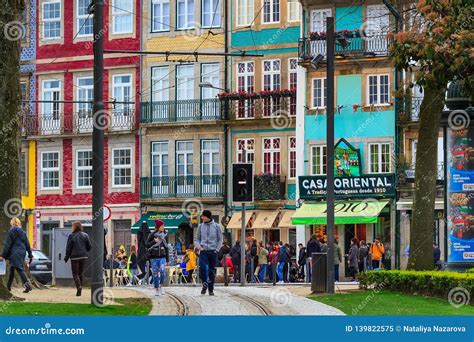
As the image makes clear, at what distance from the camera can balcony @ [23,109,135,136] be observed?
70625mm

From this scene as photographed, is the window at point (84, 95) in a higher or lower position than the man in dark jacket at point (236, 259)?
higher

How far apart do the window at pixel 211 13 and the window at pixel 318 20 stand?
587 centimetres

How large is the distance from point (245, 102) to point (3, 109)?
120 feet

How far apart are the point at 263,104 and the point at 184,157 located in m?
Result: 5.41

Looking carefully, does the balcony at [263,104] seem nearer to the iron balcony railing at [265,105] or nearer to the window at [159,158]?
the iron balcony railing at [265,105]

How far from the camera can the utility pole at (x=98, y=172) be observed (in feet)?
83.6

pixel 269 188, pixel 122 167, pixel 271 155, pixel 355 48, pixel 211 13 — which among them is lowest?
pixel 269 188

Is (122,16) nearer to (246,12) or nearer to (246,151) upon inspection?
(246,12)

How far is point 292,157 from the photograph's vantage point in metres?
66.0

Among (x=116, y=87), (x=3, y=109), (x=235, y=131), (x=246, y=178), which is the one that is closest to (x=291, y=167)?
(x=235, y=131)

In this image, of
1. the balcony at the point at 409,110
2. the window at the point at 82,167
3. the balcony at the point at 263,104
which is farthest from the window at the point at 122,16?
the balcony at the point at 409,110

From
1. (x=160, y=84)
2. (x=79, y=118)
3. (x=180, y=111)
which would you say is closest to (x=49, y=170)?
(x=79, y=118)

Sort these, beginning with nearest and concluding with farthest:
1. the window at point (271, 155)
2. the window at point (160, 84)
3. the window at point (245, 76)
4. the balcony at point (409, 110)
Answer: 1. the balcony at point (409, 110)
2. the window at point (271, 155)
3. the window at point (245, 76)
4. the window at point (160, 84)

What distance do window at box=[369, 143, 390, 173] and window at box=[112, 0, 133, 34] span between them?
15372 millimetres
